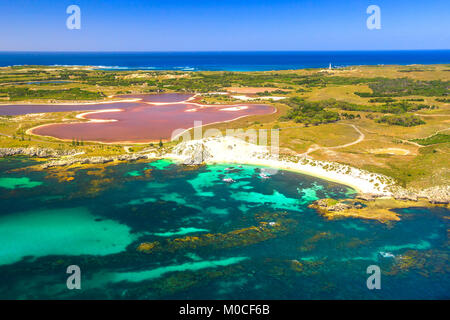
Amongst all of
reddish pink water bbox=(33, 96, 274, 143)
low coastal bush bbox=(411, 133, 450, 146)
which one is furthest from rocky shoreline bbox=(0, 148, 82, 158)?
low coastal bush bbox=(411, 133, 450, 146)

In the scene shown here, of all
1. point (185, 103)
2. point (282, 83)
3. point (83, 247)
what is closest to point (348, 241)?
point (83, 247)

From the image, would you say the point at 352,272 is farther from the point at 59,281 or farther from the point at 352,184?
the point at 59,281

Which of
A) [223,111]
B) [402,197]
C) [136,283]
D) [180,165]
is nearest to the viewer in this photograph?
[136,283]

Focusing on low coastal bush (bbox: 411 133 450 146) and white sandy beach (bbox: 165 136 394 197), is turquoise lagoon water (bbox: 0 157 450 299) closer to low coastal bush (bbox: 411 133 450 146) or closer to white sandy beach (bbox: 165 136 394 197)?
white sandy beach (bbox: 165 136 394 197)

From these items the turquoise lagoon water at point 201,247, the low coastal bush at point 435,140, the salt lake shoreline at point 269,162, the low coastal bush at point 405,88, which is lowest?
the turquoise lagoon water at point 201,247

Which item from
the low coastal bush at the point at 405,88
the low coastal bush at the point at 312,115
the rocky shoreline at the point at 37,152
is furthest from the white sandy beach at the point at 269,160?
the low coastal bush at the point at 405,88

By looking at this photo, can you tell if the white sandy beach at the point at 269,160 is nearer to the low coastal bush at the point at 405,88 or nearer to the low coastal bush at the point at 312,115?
the low coastal bush at the point at 312,115

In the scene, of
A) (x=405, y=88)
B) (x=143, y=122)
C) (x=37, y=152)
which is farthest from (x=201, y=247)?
(x=405, y=88)

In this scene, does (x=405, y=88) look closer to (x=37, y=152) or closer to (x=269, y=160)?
(x=269, y=160)
